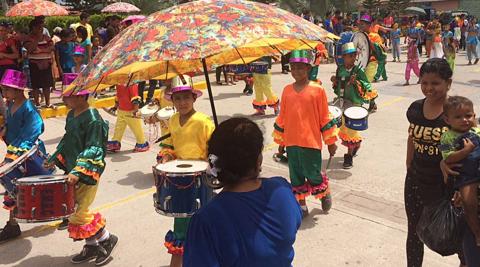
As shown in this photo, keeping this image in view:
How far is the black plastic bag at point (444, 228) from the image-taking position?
113 inches

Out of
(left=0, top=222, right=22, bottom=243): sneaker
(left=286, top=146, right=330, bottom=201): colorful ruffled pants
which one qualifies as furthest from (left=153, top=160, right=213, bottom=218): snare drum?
(left=0, top=222, right=22, bottom=243): sneaker

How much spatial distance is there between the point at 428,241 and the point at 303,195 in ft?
6.44

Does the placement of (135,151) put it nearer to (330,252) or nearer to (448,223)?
(330,252)

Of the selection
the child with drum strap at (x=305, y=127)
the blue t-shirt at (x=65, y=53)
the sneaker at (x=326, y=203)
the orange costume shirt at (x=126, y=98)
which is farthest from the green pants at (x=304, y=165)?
the blue t-shirt at (x=65, y=53)

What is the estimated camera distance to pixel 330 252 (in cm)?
434

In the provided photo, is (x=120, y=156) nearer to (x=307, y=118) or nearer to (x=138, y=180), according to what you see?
(x=138, y=180)

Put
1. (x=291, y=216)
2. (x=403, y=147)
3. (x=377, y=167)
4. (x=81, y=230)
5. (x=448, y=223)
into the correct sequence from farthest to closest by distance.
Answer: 1. (x=403, y=147)
2. (x=377, y=167)
3. (x=81, y=230)
4. (x=448, y=223)
5. (x=291, y=216)

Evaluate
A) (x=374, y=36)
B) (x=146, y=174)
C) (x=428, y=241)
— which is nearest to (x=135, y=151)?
(x=146, y=174)

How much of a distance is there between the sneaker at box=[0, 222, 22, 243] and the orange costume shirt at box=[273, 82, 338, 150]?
2848mm

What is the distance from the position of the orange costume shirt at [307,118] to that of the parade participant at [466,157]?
1849 mm

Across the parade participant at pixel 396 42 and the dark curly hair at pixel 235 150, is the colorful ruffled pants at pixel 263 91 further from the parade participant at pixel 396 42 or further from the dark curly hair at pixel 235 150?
the parade participant at pixel 396 42

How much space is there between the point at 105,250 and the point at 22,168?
1.01 meters

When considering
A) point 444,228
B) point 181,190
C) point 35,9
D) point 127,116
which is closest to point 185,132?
point 181,190

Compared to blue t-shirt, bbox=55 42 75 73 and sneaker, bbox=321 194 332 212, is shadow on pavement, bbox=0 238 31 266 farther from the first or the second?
blue t-shirt, bbox=55 42 75 73
